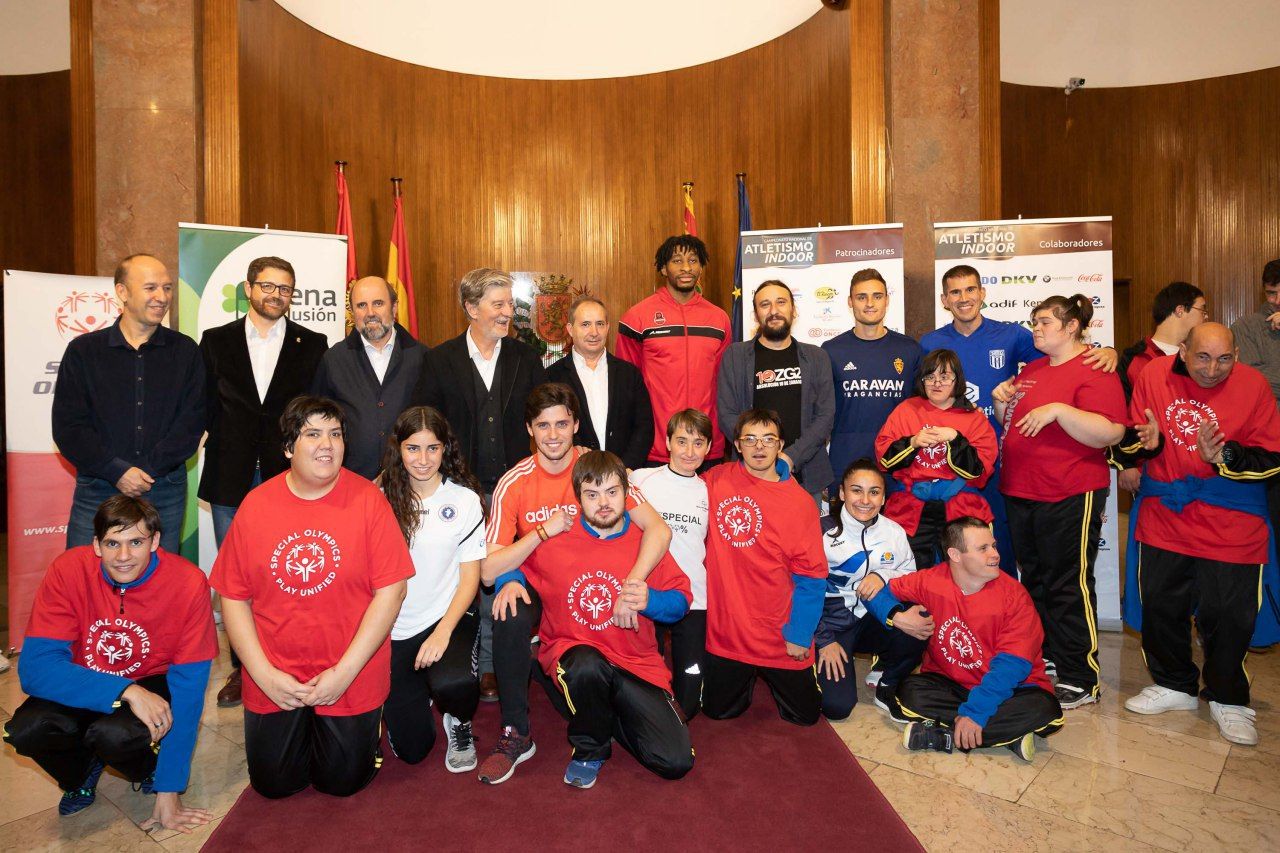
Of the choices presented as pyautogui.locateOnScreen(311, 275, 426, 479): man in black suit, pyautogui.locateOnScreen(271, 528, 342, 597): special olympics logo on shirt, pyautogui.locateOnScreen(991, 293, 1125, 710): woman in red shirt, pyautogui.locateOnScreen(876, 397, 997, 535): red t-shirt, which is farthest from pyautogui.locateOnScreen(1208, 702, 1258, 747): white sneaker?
pyautogui.locateOnScreen(311, 275, 426, 479): man in black suit

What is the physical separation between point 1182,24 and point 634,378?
26.9 feet

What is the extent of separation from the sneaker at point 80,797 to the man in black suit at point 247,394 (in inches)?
32.4

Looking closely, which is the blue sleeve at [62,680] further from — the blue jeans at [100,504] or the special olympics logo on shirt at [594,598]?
the special olympics logo on shirt at [594,598]

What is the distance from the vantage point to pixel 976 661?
10.2 feet

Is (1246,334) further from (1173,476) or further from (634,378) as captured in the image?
(634,378)

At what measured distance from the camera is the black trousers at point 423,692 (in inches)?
115

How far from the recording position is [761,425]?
11.0 feet

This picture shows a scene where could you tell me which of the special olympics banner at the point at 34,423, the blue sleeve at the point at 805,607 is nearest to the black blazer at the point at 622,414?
the blue sleeve at the point at 805,607

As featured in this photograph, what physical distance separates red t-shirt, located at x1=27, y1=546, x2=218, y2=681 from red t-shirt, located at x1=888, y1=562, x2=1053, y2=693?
2677mm

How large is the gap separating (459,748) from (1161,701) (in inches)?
117

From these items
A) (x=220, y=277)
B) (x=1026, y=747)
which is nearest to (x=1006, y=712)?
(x=1026, y=747)

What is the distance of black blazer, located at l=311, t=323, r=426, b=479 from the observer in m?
3.68

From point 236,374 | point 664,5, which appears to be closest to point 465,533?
point 236,374

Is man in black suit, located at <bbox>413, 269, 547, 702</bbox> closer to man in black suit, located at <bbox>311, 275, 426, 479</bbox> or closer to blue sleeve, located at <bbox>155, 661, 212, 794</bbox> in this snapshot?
man in black suit, located at <bbox>311, 275, 426, 479</bbox>
